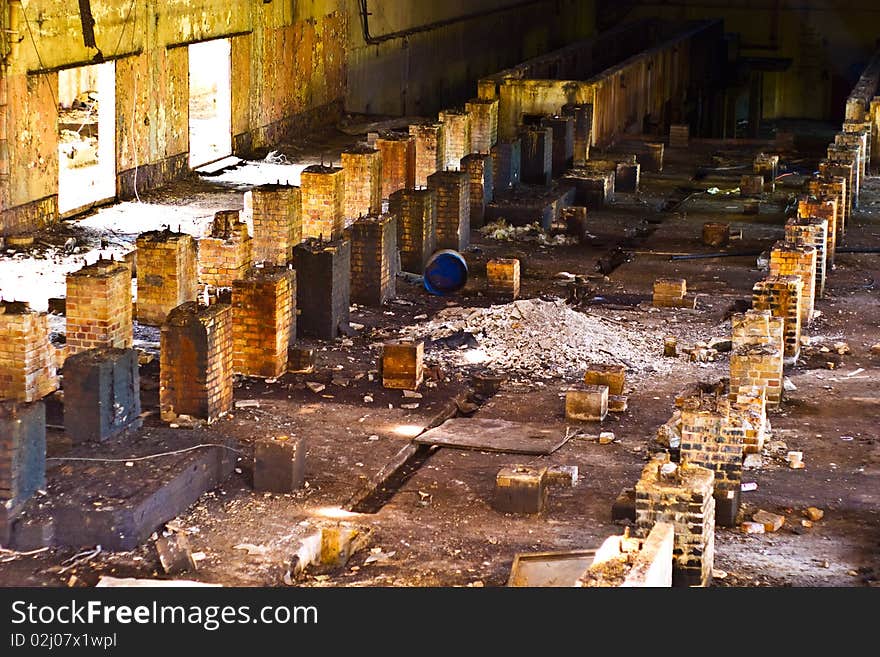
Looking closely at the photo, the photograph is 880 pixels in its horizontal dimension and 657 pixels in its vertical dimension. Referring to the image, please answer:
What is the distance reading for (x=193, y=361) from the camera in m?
12.3

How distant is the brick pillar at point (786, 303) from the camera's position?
1465cm

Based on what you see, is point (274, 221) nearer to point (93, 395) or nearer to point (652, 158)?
point (93, 395)

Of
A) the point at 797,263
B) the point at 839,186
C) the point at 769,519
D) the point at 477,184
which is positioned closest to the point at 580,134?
the point at 477,184

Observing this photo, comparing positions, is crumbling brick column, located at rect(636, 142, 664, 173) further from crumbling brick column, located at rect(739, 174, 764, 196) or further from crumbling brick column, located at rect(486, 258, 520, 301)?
crumbling brick column, located at rect(486, 258, 520, 301)

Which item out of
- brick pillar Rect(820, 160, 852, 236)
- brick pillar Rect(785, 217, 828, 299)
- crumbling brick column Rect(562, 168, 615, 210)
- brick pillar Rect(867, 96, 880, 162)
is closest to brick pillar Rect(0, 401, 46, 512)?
brick pillar Rect(785, 217, 828, 299)

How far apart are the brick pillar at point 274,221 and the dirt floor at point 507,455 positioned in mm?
1458

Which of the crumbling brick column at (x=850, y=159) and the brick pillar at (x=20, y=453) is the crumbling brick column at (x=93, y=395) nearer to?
the brick pillar at (x=20, y=453)

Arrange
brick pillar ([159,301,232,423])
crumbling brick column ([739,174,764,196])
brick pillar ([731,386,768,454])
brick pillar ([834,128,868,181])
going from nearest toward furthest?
brick pillar ([731,386,768,454]), brick pillar ([159,301,232,423]), brick pillar ([834,128,868,181]), crumbling brick column ([739,174,764,196])

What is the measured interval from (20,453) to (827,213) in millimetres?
11671

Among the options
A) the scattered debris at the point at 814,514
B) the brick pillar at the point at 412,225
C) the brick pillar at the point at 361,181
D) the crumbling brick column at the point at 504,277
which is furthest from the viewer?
the brick pillar at the point at 361,181

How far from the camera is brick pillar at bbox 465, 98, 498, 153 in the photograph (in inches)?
1025

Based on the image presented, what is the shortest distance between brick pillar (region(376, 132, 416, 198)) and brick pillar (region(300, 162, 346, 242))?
2869 mm

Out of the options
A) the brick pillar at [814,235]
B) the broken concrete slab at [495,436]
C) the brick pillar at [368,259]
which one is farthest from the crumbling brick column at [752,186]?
the broken concrete slab at [495,436]

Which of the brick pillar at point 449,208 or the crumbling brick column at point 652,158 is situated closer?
the brick pillar at point 449,208
